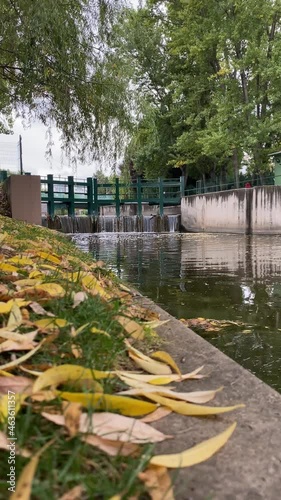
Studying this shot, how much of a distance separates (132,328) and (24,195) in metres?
10.3

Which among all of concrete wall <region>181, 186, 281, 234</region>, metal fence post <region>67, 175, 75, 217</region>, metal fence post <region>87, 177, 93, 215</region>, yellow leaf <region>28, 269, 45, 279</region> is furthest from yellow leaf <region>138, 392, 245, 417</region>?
metal fence post <region>87, 177, 93, 215</region>

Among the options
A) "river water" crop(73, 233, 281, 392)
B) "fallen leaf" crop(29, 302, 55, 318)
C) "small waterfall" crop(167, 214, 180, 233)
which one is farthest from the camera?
"small waterfall" crop(167, 214, 180, 233)

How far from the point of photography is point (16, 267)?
105 inches

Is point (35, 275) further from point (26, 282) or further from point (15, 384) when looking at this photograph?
point (15, 384)

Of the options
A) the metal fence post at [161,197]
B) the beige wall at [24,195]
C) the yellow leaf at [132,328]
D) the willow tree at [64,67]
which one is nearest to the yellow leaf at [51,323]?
the yellow leaf at [132,328]

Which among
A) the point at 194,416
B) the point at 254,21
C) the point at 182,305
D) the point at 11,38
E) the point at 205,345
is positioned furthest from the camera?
the point at 254,21

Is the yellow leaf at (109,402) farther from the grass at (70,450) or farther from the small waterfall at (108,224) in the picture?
the small waterfall at (108,224)

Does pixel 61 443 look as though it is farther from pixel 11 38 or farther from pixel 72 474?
pixel 11 38

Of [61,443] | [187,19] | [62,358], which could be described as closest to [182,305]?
[62,358]

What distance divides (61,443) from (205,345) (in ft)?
4.05

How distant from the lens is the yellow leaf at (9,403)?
1.13 metres

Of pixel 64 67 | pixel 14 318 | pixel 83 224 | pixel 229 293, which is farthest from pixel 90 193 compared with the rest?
pixel 14 318

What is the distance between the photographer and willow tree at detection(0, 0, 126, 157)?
5.04 meters

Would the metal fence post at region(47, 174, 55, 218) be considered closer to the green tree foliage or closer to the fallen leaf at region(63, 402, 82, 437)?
the green tree foliage
